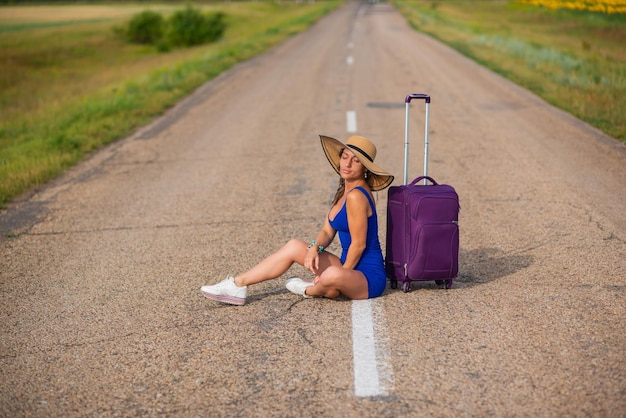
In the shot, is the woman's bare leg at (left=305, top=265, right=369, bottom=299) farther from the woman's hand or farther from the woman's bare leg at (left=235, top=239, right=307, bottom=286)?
the woman's bare leg at (left=235, top=239, right=307, bottom=286)

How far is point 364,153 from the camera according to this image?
4852 millimetres

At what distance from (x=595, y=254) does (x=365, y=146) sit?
233 cm

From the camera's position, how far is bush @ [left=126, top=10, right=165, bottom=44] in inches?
1903

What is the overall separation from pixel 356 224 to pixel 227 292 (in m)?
1.00

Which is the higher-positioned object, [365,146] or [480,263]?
[365,146]

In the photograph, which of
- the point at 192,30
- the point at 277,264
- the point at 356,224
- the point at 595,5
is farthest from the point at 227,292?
the point at 192,30

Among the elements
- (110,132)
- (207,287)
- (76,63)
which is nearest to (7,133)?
(110,132)

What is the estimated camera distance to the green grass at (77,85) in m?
11.2

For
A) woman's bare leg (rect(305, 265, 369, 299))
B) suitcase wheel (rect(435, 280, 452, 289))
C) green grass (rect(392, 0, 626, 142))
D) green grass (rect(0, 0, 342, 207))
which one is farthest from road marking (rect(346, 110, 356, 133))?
woman's bare leg (rect(305, 265, 369, 299))

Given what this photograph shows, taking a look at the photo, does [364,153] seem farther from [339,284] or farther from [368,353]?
[368,353]

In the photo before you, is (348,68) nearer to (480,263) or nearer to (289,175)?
(289,175)

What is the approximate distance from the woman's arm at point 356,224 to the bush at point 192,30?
129 ft

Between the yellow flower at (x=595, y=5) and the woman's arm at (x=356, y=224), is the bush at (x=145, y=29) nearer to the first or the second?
the yellow flower at (x=595, y=5)

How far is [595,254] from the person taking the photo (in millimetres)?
5910
